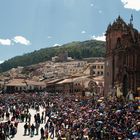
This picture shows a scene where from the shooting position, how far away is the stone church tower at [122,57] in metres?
63.5

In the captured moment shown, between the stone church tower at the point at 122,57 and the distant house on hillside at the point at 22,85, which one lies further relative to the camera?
the distant house on hillside at the point at 22,85

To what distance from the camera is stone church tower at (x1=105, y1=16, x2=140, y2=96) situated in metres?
63.5

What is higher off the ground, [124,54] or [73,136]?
[124,54]

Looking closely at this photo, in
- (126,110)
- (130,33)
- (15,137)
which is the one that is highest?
(130,33)

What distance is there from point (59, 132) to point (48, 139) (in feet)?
4.17

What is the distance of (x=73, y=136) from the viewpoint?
32906 mm

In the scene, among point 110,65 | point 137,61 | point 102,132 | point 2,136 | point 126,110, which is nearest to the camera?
point 102,132

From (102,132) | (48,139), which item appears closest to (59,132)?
(48,139)

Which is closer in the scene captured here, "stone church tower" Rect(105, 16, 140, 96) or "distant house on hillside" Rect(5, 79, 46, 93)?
"stone church tower" Rect(105, 16, 140, 96)

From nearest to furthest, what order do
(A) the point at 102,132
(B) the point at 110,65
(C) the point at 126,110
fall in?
1. (A) the point at 102,132
2. (C) the point at 126,110
3. (B) the point at 110,65

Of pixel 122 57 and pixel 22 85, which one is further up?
pixel 122 57

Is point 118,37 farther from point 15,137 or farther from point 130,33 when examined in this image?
point 15,137

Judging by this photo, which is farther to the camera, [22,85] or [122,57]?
[22,85]

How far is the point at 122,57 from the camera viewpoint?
68.1 meters
